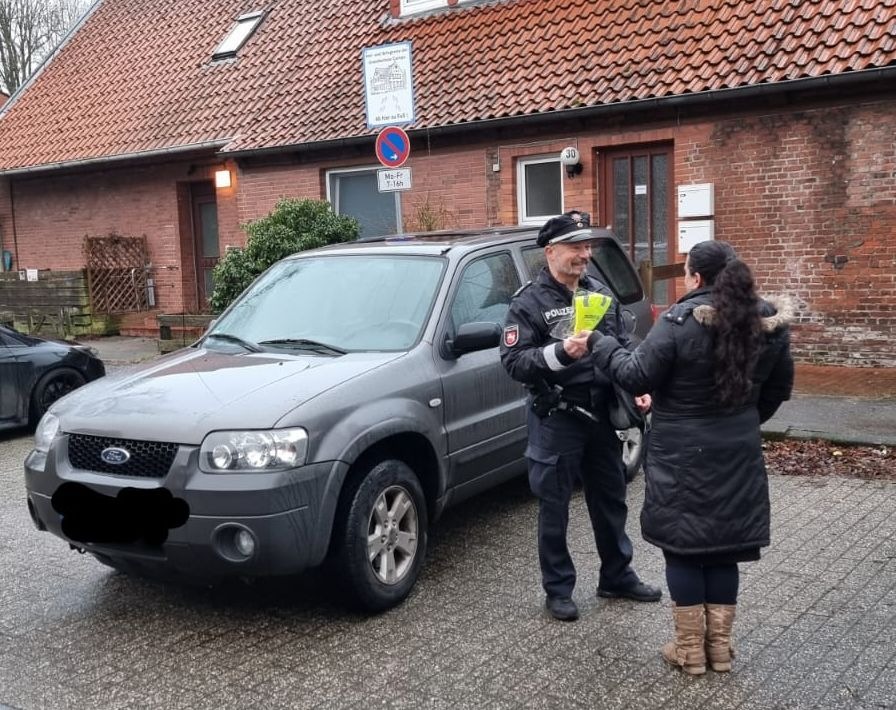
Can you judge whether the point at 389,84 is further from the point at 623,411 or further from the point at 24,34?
the point at 24,34

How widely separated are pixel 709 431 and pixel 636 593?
4.11ft

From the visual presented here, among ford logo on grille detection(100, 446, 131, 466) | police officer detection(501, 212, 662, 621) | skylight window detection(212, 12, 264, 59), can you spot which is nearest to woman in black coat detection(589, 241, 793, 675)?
police officer detection(501, 212, 662, 621)

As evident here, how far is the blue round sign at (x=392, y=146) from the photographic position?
996 cm

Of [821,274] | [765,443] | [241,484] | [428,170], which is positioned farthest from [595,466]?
[428,170]

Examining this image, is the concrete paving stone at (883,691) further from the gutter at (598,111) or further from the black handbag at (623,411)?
the gutter at (598,111)

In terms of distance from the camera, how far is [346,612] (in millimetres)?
4766

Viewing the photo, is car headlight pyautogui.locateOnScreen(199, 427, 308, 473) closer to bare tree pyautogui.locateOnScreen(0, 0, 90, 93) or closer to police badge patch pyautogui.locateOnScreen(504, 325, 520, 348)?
police badge patch pyautogui.locateOnScreen(504, 325, 520, 348)

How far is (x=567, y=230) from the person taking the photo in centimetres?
451

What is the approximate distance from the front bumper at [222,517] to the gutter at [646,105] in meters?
8.10

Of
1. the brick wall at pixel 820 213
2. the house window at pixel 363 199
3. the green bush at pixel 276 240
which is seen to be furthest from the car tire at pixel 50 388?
the brick wall at pixel 820 213

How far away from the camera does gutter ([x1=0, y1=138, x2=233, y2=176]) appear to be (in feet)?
54.3

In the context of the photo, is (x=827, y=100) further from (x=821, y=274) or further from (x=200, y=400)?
(x=200, y=400)

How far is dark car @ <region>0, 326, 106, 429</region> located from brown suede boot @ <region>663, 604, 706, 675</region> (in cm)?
728

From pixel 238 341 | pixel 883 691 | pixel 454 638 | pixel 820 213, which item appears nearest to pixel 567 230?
pixel 454 638
